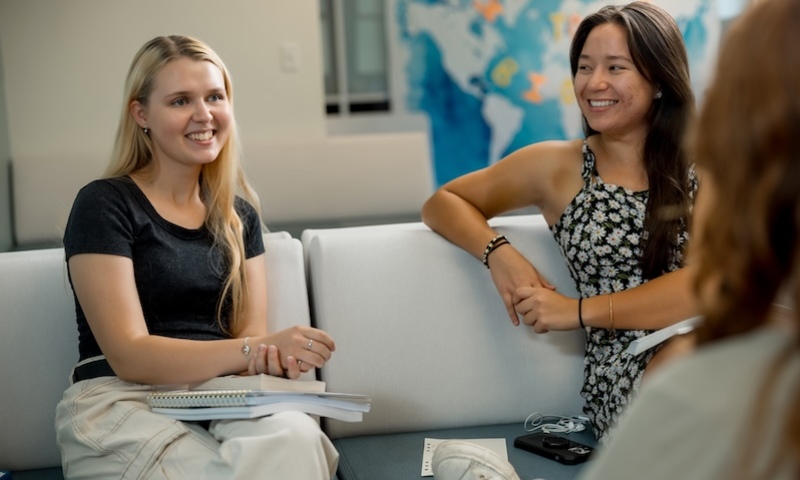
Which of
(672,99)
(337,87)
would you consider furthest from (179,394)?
(337,87)

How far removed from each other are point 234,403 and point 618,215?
844mm

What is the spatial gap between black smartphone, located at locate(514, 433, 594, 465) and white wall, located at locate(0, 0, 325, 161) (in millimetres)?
2737

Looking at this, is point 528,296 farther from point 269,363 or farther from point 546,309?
point 269,363

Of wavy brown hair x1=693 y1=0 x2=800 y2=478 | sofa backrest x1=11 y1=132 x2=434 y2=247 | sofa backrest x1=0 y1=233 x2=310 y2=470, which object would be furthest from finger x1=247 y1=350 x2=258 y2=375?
sofa backrest x1=11 y1=132 x2=434 y2=247

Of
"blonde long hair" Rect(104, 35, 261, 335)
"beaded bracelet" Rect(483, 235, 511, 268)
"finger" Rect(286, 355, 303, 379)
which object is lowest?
"finger" Rect(286, 355, 303, 379)

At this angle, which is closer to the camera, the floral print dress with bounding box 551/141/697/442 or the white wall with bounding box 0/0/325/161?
the floral print dress with bounding box 551/141/697/442

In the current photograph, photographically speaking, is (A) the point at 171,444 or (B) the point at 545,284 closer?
(A) the point at 171,444

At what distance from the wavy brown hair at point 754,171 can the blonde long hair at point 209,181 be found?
1.34 metres

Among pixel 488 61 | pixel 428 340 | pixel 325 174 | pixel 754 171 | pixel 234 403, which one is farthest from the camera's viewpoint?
pixel 488 61

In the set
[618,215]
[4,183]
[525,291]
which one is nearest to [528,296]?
[525,291]

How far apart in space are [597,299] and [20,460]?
1.16 meters

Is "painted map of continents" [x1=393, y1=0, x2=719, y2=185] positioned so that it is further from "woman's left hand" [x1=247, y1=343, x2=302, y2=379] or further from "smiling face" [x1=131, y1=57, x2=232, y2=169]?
"woman's left hand" [x1=247, y1=343, x2=302, y2=379]

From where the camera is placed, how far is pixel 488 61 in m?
5.96

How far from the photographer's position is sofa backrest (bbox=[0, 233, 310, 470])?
1945 millimetres
